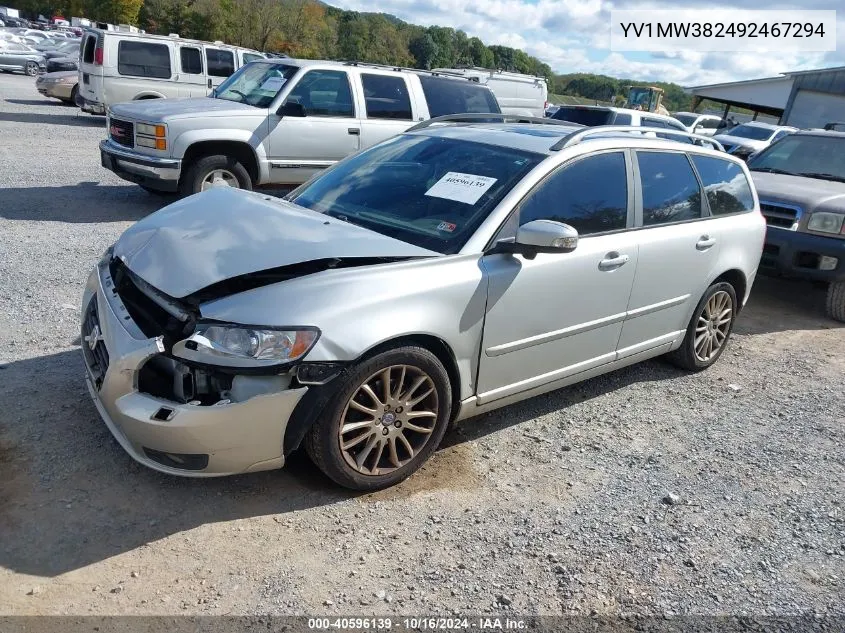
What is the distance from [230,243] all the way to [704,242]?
3189 mm

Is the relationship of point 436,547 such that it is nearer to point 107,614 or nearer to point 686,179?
point 107,614

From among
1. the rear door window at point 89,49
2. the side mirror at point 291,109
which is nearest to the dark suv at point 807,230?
the side mirror at point 291,109

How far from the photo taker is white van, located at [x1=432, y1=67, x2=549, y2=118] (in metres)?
14.7

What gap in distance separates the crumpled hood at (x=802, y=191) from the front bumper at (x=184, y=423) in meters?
6.06

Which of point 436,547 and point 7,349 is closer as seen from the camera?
point 436,547

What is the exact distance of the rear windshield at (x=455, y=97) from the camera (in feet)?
30.6

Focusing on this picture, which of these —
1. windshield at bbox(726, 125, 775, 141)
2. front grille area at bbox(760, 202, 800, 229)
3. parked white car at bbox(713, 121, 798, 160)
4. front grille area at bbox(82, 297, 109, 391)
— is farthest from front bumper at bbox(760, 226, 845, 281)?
windshield at bbox(726, 125, 775, 141)

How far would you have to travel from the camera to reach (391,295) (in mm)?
3113

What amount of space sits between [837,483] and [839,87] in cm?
3288

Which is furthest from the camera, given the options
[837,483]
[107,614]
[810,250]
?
[810,250]

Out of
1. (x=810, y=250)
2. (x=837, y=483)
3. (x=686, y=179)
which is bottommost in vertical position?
(x=837, y=483)

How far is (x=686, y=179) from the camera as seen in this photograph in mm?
4809

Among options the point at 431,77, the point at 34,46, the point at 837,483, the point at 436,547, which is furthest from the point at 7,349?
the point at 34,46

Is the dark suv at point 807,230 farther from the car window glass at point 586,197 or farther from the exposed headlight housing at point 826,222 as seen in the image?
the car window glass at point 586,197
